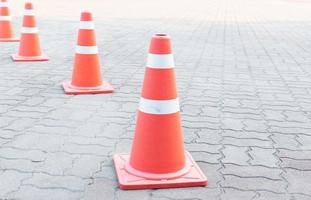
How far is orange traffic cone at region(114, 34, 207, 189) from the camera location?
3.28 m

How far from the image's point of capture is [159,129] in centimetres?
330

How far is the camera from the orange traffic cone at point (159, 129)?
3.28 meters

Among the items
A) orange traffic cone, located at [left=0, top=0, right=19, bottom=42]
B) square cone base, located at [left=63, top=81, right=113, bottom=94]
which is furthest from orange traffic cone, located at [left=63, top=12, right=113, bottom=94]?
orange traffic cone, located at [left=0, top=0, right=19, bottom=42]

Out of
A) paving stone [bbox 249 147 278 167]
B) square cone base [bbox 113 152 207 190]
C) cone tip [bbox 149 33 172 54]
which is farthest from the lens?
paving stone [bbox 249 147 278 167]

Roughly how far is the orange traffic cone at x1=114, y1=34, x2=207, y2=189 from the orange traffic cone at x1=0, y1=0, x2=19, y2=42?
625cm

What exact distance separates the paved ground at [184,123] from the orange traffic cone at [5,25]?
0.44 m

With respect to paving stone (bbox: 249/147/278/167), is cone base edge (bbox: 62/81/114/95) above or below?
below

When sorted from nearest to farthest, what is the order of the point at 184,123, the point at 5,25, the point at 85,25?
the point at 184,123 → the point at 85,25 → the point at 5,25

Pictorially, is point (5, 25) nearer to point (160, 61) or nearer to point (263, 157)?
point (160, 61)

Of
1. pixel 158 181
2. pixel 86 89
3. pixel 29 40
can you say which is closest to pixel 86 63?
pixel 86 89

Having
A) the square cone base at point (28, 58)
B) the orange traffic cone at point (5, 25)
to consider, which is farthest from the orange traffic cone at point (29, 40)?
the orange traffic cone at point (5, 25)

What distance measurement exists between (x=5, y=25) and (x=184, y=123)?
218 inches

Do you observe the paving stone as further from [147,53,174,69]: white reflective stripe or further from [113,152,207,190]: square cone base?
[147,53,174,69]: white reflective stripe

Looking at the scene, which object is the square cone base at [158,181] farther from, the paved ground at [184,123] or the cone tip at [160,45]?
the cone tip at [160,45]
